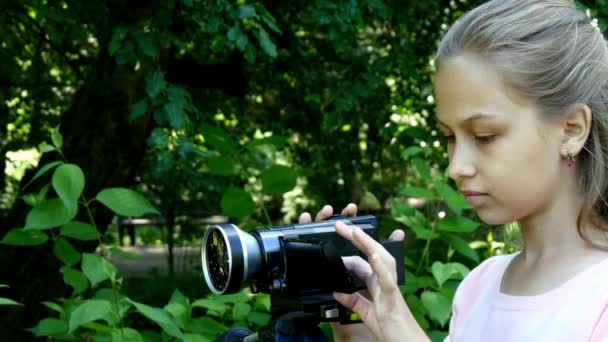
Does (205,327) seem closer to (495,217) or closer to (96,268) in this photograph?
(96,268)

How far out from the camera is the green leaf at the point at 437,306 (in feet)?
8.11

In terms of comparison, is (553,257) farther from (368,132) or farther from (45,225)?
(368,132)

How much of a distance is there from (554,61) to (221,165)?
1.35 m

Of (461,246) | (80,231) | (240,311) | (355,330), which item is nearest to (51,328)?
(80,231)

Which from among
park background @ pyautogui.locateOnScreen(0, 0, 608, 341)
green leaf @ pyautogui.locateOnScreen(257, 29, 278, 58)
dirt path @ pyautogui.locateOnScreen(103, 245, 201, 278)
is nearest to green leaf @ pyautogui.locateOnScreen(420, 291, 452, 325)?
park background @ pyautogui.locateOnScreen(0, 0, 608, 341)

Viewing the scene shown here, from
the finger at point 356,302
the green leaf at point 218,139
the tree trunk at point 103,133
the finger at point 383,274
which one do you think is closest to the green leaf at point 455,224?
the green leaf at point 218,139

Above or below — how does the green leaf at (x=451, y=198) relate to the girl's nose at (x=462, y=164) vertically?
below

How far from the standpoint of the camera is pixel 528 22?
1588mm

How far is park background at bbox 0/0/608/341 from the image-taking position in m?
2.54

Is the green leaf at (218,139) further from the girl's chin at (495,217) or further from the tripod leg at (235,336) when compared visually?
the girl's chin at (495,217)

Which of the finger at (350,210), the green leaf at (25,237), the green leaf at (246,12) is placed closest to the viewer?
the finger at (350,210)

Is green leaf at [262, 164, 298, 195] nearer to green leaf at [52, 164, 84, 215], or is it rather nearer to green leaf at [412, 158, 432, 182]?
green leaf at [412, 158, 432, 182]

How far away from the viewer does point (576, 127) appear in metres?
1.55

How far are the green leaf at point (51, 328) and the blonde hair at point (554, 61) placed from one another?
142cm
